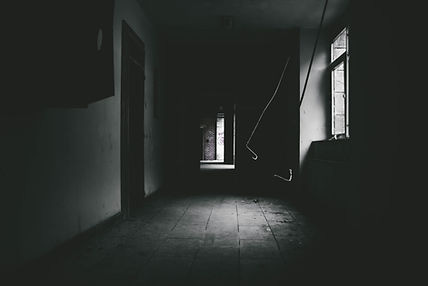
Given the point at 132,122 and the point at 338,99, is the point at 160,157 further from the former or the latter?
the point at 338,99

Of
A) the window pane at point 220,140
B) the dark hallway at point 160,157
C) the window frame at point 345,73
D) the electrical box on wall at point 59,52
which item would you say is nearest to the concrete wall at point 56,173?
the dark hallway at point 160,157

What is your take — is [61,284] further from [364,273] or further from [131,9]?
[131,9]

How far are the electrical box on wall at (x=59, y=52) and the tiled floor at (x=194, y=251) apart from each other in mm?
1090

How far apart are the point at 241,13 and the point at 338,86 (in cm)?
189

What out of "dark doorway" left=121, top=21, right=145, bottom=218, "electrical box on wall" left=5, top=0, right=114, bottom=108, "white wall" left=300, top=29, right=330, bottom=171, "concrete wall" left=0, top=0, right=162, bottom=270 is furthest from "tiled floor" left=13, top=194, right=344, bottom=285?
"white wall" left=300, top=29, right=330, bottom=171

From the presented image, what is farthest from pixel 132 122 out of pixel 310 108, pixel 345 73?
pixel 345 73

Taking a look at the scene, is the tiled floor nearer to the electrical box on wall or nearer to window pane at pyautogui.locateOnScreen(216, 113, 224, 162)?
the electrical box on wall

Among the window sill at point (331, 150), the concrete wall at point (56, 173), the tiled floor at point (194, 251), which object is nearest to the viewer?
the concrete wall at point (56, 173)

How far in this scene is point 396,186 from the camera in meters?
1.74

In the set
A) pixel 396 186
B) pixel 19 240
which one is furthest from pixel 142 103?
pixel 396 186

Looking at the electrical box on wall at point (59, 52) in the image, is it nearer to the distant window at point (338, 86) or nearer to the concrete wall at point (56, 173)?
the concrete wall at point (56, 173)

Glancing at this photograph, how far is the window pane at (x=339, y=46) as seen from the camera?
5266mm

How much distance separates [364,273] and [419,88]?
120 centimetres

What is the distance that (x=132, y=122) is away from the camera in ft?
15.4
